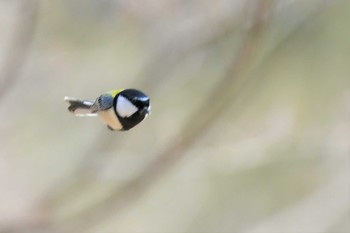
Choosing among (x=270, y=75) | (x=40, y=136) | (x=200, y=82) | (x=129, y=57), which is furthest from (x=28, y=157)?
(x=270, y=75)

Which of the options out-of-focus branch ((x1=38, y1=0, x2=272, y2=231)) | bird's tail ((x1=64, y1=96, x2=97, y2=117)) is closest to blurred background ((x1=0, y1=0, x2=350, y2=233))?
out-of-focus branch ((x1=38, y1=0, x2=272, y2=231))

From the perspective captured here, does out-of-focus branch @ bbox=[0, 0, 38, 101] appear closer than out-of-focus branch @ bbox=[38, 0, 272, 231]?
No

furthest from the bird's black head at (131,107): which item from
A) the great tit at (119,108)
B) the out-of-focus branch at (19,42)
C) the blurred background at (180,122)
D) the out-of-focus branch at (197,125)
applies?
the blurred background at (180,122)

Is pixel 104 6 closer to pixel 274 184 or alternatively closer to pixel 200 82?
pixel 200 82

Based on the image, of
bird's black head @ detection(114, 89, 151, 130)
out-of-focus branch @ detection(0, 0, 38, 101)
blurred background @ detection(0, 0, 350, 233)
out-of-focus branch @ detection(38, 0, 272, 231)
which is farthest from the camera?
blurred background @ detection(0, 0, 350, 233)

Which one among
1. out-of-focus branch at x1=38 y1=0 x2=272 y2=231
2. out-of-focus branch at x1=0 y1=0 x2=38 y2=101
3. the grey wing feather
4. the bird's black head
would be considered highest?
out-of-focus branch at x1=0 y1=0 x2=38 y2=101

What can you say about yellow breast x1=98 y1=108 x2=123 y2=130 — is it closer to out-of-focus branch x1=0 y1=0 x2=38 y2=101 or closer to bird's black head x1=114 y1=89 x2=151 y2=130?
bird's black head x1=114 y1=89 x2=151 y2=130

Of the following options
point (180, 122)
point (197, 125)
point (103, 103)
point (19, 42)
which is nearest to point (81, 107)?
point (103, 103)

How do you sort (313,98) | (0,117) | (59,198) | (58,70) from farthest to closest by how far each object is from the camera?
(313,98) < (58,70) < (0,117) < (59,198)
